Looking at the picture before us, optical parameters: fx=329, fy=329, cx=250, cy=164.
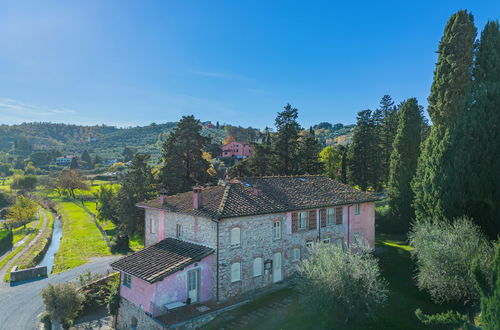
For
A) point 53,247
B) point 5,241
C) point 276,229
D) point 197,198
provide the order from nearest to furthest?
1. point 197,198
2. point 276,229
3. point 5,241
4. point 53,247

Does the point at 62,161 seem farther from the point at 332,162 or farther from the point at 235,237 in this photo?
the point at 235,237

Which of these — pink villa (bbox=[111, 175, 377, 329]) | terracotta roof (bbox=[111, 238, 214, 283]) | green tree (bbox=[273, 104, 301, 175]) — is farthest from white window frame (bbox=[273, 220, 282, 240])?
green tree (bbox=[273, 104, 301, 175])

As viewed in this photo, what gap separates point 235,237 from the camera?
65.0 ft

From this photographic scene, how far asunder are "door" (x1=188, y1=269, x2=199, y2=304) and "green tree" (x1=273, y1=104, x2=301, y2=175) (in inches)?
1022

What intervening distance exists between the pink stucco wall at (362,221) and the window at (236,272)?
1030 cm

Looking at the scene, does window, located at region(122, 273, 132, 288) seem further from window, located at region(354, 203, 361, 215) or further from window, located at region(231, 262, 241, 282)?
window, located at region(354, 203, 361, 215)

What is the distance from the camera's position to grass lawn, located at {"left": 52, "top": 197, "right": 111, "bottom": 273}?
37.3m

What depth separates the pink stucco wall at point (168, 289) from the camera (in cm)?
1756

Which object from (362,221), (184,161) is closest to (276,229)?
(362,221)

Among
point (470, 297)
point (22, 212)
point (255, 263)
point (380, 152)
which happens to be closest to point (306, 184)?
point (255, 263)

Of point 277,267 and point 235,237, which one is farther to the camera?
point 277,267

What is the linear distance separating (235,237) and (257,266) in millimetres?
2705

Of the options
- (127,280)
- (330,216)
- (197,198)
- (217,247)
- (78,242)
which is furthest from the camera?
(78,242)

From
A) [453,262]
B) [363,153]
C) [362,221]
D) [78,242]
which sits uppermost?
[363,153]
